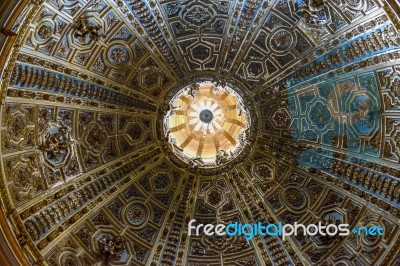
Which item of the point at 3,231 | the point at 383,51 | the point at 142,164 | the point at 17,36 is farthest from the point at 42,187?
the point at 383,51

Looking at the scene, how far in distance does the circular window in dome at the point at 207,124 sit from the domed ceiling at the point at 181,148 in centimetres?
29

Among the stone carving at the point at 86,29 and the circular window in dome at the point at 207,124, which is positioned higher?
the stone carving at the point at 86,29

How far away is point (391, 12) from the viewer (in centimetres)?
1491

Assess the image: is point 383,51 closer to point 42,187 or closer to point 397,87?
point 397,87

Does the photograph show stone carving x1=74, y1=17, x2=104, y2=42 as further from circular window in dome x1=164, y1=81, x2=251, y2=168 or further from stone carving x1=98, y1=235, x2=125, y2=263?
stone carving x1=98, y1=235, x2=125, y2=263

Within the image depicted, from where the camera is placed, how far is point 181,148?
2200 centimetres

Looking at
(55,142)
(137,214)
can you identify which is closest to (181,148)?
(137,214)

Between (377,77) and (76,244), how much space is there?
11.9m

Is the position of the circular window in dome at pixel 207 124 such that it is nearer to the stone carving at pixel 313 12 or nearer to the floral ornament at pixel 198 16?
the floral ornament at pixel 198 16

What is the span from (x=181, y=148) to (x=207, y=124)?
6.69 ft

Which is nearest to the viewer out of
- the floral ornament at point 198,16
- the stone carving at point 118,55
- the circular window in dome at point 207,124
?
the floral ornament at point 198,16

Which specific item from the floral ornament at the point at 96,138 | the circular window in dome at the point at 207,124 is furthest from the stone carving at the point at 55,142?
the circular window in dome at the point at 207,124

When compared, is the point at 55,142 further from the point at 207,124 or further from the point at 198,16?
the point at 207,124

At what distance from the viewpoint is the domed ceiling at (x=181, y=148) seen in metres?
17.0
